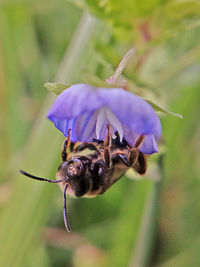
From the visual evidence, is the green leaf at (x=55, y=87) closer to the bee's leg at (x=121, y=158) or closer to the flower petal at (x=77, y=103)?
the flower petal at (x=77, y=103)

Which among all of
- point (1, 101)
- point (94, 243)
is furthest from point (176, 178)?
point (1, 101)

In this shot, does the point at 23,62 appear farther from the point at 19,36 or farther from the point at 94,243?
the point at 94,243

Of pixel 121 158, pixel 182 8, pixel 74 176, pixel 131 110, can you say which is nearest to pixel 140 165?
pixel 121 158

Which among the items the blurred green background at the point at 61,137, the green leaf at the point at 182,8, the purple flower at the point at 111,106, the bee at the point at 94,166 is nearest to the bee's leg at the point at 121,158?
the bee at the point at 94,166

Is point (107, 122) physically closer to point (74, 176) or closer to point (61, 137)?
point (74, 176)

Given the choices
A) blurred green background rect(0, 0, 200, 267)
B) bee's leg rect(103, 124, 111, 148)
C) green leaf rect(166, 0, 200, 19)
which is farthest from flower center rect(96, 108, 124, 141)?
green leaf rect(166, 0, 200, 19)

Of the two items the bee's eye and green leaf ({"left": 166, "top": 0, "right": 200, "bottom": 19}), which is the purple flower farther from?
green leaf ({"left": 166, "top": 0, "right": 200, "bottom": 19})

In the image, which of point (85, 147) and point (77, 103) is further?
point (85, 147)
